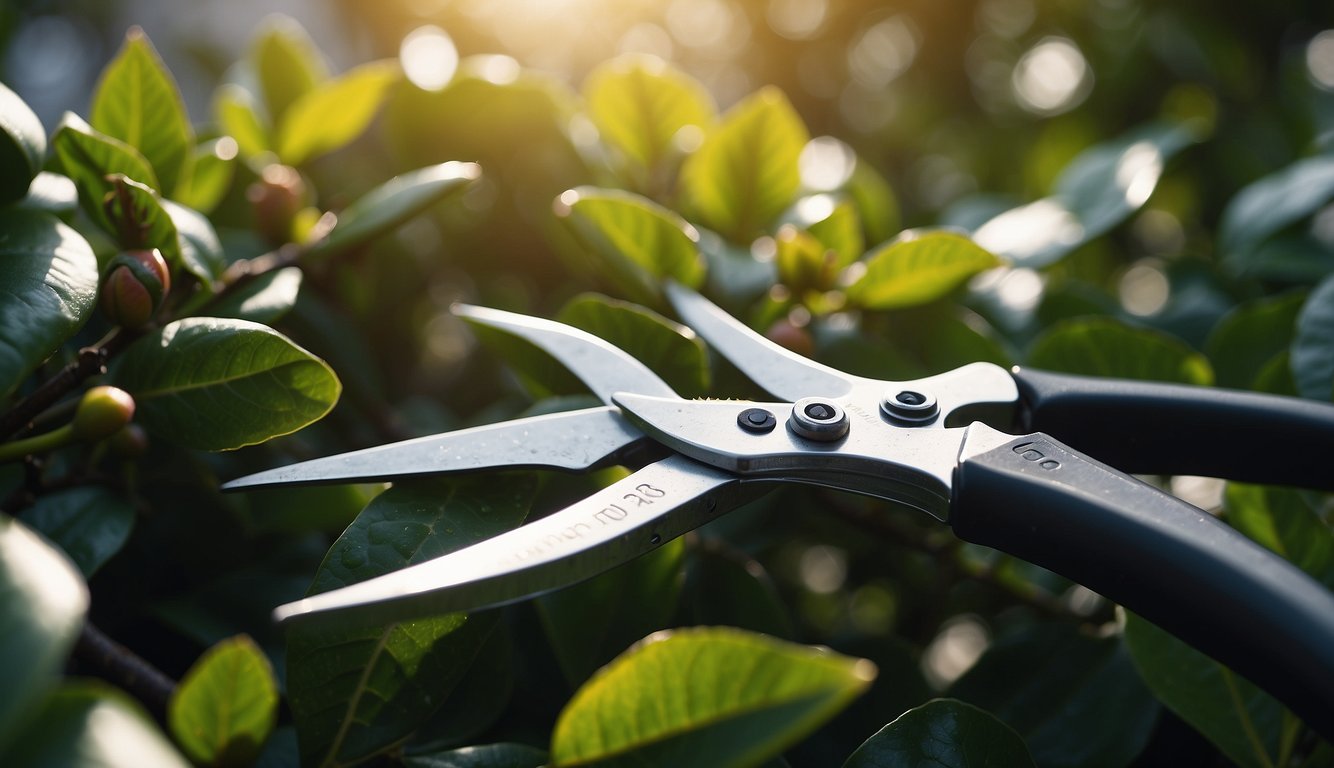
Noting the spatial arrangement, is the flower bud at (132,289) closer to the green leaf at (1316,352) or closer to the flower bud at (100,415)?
the flower bud at (100,415)

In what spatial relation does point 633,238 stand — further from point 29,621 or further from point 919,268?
point 29,621

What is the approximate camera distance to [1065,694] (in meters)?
0.94

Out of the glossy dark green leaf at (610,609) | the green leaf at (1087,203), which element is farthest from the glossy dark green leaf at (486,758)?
the green leaf at (1087,203)

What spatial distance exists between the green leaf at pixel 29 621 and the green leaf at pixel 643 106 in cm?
87

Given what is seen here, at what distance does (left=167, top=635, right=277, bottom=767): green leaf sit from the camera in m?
0.54

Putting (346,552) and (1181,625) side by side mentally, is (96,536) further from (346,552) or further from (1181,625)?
(1181,625)

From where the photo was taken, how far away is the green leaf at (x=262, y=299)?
805 mm

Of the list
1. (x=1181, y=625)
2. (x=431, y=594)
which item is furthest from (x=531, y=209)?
(x=1181, y=625)

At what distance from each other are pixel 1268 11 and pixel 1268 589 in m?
1.87

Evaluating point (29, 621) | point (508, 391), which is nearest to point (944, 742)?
point (29, 621)

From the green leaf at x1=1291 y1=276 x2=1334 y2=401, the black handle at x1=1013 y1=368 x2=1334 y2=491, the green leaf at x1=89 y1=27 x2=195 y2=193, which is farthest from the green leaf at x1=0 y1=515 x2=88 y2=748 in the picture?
the green leaf at x1=1291 y1=276 x2=1334 y2=401

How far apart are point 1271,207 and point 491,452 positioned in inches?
Result: 42.8

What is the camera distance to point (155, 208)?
78 cm

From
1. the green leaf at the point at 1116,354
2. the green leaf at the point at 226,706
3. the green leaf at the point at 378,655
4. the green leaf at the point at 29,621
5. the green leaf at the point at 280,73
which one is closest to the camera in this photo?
the green leaf at the point at 29,621
